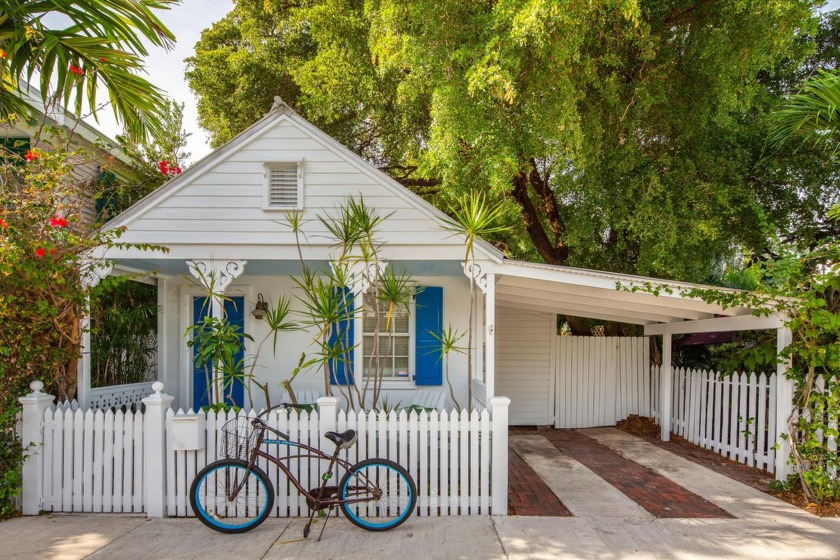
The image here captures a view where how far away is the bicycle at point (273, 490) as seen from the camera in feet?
15.3

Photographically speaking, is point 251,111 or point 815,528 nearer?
point 815,528

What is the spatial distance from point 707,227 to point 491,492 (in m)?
6.24

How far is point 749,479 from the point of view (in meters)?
6.45

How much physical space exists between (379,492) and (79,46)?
539 centimetres

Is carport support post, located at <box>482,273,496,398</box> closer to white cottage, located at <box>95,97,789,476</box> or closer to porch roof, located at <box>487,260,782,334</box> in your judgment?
white cottage, located at <box>95,97,789,476</box>

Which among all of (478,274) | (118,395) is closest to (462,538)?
(478,274)

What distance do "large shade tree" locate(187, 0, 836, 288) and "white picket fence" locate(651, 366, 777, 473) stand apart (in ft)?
7.12

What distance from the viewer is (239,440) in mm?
5238

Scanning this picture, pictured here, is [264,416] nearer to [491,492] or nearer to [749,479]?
[491,492]

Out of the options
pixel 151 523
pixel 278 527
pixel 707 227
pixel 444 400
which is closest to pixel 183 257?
pixel 151 523

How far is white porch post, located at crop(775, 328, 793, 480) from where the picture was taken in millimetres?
5984

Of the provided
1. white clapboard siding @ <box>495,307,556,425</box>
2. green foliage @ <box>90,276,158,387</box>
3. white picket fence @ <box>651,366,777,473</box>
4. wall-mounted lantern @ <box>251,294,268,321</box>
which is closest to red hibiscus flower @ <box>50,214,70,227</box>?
green foliage @ <box>90,276,158,387</box>

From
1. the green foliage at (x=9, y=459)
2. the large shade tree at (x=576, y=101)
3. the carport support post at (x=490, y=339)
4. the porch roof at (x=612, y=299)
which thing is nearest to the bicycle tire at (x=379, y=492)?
the carport support post at (x=490, y=339)

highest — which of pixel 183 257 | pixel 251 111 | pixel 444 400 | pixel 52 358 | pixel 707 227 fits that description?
pixel 251 111
